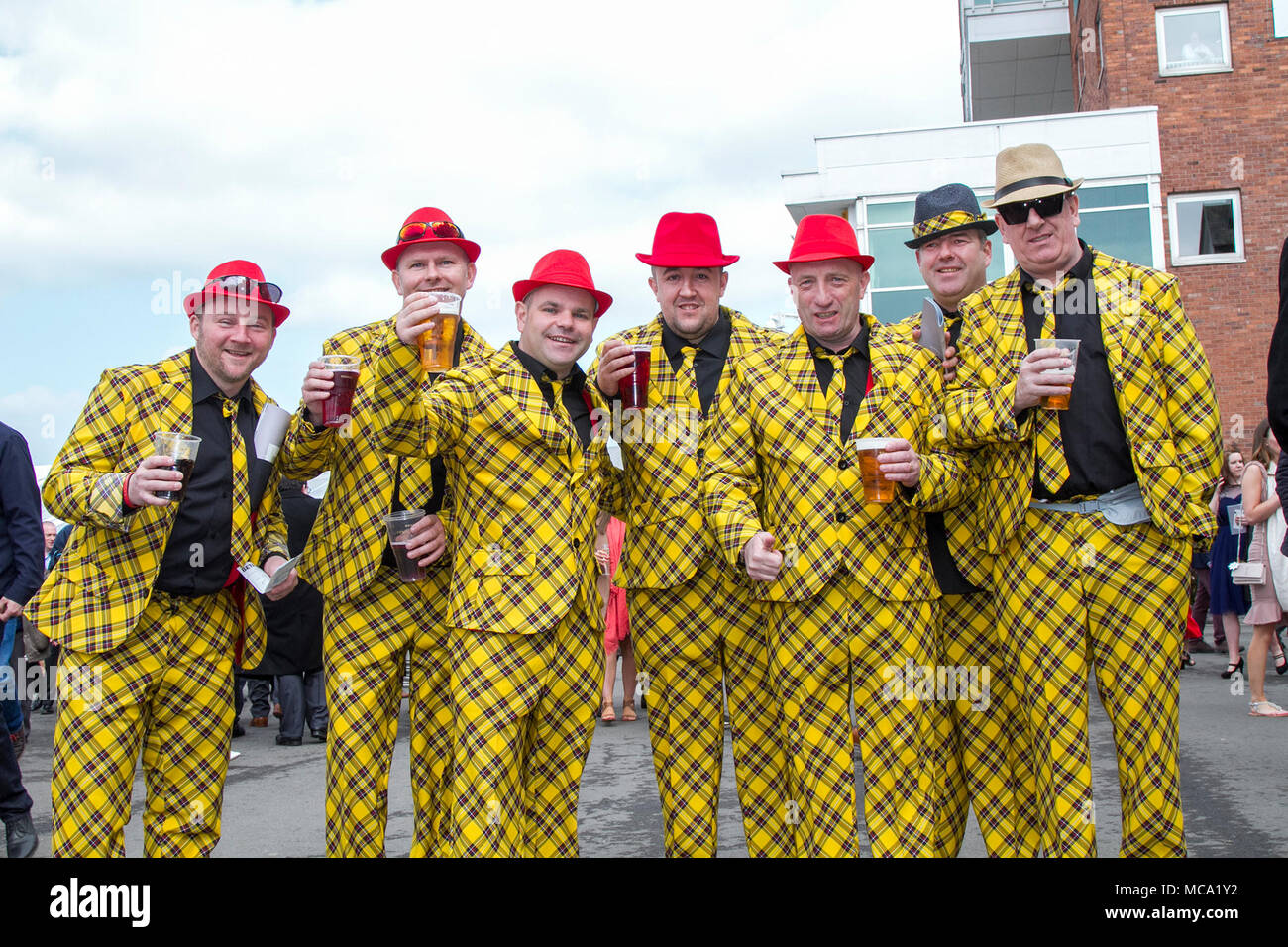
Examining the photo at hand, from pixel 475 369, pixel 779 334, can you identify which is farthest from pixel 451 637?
pixel 779 334

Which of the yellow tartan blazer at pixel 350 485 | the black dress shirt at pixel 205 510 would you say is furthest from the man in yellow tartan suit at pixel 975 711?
the black dress shirt at pixel 205 510

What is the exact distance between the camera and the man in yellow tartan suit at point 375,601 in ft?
13.4

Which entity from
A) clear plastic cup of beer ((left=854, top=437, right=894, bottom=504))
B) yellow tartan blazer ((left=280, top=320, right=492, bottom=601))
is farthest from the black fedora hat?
yellow tartan blazer ((left=280, top=320, right=492, bottom=601))

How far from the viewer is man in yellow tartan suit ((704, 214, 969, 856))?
377cm

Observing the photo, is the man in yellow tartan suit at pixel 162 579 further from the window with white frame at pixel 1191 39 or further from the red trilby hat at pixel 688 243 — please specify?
the window with white frame at pixel 1191 39

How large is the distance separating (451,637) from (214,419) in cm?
128

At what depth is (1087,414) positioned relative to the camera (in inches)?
148

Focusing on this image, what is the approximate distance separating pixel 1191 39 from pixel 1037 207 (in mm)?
23601

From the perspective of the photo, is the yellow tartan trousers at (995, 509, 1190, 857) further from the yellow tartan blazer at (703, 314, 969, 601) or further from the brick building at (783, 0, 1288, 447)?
the brick building at (783, 0, 1288, 447)

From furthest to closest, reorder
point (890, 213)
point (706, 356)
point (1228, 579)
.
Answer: point (890, 213), point (1228, 579), point (706, 356)

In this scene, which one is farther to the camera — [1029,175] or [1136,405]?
[1029,175]

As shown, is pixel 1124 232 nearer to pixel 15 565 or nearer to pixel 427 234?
pixel 427 234

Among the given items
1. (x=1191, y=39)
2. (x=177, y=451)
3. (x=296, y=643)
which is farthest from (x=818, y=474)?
(x=1191, y=39)
